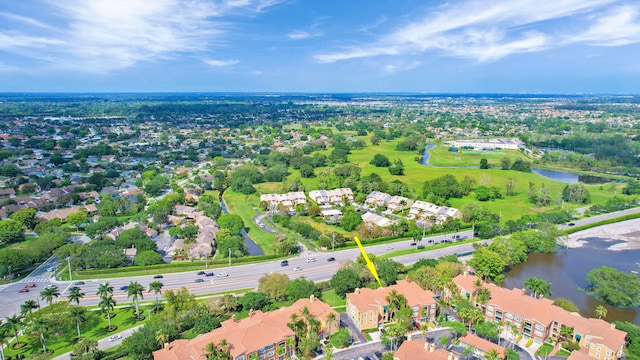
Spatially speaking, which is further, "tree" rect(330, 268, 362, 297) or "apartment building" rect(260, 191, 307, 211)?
"apartment building" rect(260, 191, 307, 211)

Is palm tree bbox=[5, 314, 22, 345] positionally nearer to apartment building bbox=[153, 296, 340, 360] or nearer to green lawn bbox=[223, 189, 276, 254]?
apartment building bbox=[153, 296, 340, 360]

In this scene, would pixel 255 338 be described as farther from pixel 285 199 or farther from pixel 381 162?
pixel 381 162

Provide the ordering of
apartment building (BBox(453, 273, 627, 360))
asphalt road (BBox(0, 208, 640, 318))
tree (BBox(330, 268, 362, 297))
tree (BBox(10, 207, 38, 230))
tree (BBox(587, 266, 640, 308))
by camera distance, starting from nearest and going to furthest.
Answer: apartment building (BBox(453, 273, 627, 360)) < tree (BBox(587, 266, 640, 308)) < tree (BBox(330, 268, 362, 297)) < asphalt road (BBox(0, 208, 640, 318)) < tree (BBox(10, 207, 38, 230))

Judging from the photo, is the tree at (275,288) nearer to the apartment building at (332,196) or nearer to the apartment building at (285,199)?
the apartment building at (285,199)

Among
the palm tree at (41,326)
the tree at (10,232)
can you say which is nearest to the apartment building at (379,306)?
the palm tree at (41,326)

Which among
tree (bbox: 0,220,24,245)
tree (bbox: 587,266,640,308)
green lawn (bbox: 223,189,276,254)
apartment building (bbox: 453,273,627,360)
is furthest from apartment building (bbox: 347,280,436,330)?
tree (bbox: 0,220,24,245)

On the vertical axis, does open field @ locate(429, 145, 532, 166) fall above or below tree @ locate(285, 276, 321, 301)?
below

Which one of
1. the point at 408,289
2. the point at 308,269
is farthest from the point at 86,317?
the point at 408,289

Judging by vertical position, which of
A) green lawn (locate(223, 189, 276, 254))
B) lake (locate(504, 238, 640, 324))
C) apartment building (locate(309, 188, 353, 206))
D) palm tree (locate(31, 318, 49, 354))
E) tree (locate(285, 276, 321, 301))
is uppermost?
palm tree (locate(31, 318, 49, 354))
